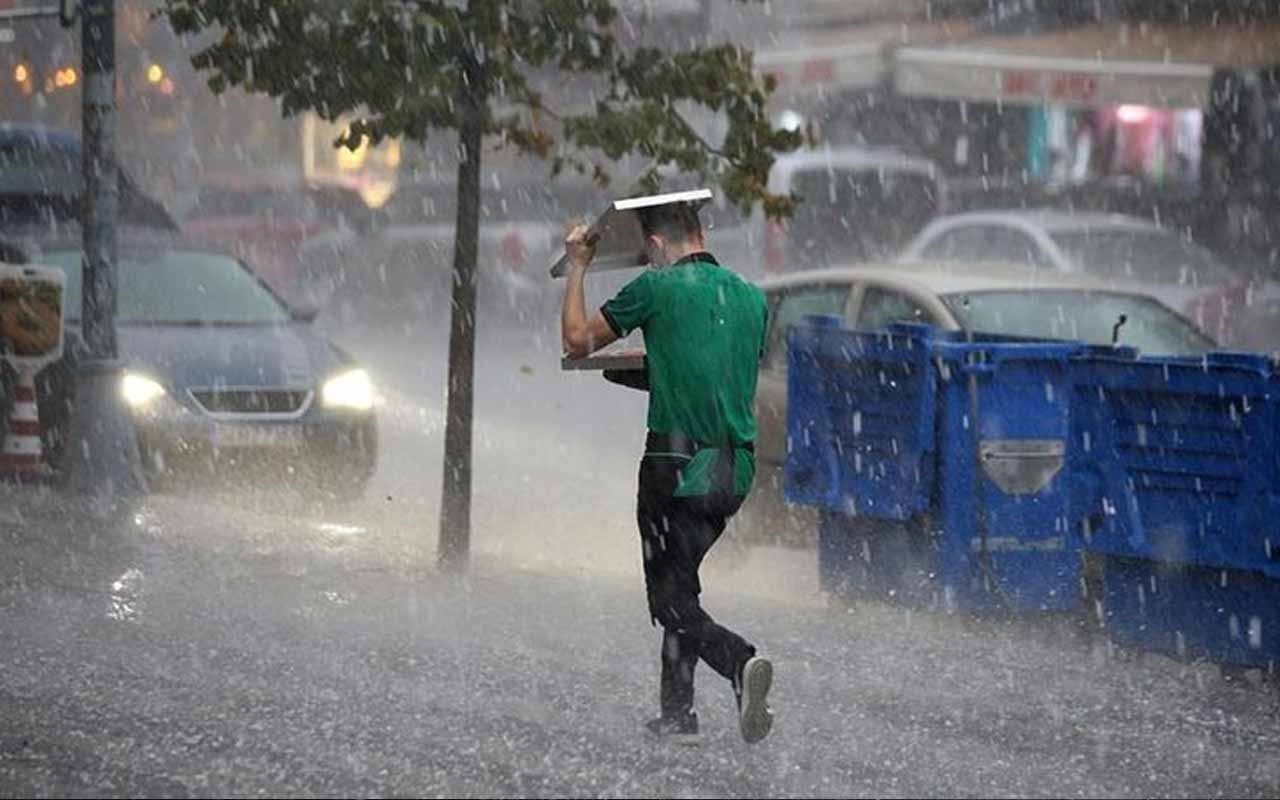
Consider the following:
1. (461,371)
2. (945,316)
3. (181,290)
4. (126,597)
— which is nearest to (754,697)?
(126,597)

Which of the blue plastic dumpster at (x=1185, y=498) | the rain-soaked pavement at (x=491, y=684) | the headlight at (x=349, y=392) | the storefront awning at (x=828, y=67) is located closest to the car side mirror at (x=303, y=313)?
the headlight at (x=349, y=392)

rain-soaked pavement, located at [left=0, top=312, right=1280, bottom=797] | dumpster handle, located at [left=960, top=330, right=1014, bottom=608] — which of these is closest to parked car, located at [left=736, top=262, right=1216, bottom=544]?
rain-soaked pavement, located at [left=0, top=312, right=1280, bottom=797]

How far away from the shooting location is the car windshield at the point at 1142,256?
806 inches

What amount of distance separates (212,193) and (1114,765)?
30485 mm

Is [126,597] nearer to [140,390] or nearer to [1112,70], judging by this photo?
[140,390]

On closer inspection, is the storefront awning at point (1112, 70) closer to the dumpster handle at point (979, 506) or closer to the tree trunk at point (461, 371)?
the tree trunk at point (461, 371)

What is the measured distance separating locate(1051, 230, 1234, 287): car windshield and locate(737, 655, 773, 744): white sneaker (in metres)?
12.8

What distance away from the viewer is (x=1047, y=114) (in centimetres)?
3444

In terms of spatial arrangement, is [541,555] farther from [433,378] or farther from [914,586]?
[433,378]

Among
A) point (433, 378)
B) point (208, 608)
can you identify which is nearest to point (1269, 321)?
point (433, 378)

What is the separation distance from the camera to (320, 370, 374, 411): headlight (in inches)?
575

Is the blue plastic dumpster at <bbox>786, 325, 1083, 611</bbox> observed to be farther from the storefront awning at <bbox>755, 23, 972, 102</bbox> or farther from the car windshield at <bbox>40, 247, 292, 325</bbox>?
the storefront awning at <bbox>755, 23, 972, 102</bbox>

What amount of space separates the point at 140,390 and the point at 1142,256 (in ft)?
30.2

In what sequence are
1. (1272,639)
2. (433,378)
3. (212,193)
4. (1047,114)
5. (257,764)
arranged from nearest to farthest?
1. (257,764)
2. (1272,639)
3. (433,378)
4. (1047,114)
5. (212,193)
